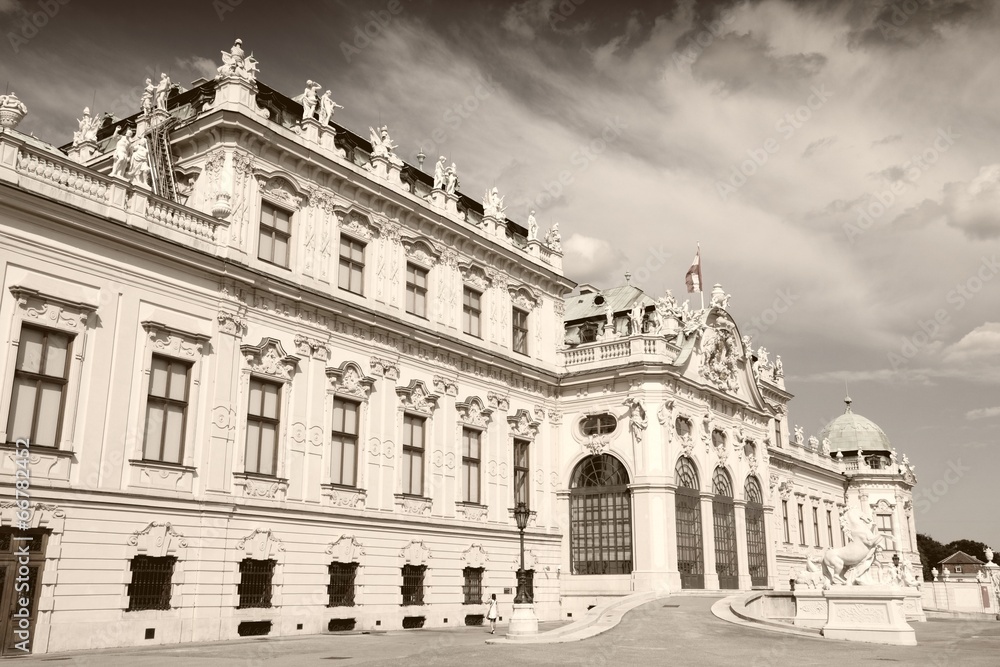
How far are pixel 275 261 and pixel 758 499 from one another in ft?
94.0

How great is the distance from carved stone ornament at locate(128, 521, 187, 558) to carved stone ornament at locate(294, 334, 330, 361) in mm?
6700

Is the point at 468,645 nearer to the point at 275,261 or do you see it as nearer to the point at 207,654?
the point at 207,654

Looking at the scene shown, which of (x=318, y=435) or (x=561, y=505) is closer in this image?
(x=318, y=435)

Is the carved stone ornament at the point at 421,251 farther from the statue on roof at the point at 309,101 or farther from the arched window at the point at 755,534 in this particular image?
the arched window at the point at 755,534

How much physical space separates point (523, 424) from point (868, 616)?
15914 mm

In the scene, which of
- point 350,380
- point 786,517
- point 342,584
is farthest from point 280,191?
point 786,517

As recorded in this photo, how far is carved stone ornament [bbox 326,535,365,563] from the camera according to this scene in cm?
2677

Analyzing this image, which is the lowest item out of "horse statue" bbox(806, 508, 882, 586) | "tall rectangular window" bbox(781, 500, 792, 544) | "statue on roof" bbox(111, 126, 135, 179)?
"horse statue" bbox(806, 508, 882, 586)

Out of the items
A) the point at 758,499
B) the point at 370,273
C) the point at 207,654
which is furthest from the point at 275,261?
the point at 758,499

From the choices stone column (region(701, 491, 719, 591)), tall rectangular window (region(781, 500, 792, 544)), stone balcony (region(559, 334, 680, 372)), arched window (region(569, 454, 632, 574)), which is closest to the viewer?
arched window (region(569, 454, 632, 574))

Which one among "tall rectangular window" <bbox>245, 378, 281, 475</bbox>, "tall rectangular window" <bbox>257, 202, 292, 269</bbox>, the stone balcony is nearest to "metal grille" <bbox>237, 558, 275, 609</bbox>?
"tall rectangular window" <bbox>245, 378, 281, 475</bbox>

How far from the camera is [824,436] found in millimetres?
76688

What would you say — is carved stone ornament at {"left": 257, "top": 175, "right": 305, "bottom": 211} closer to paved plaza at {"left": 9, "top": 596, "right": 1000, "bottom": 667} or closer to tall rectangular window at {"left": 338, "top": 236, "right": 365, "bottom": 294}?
tall rectangular window at {"left": 338, "top": 236, "right": 365, "bottom": 294}

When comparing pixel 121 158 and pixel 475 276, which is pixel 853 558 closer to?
pixel 475 276
